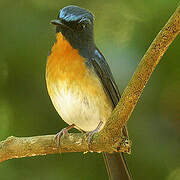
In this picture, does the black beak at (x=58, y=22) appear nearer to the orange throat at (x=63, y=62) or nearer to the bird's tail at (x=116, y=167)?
the orange throat at (x=63, y=62)

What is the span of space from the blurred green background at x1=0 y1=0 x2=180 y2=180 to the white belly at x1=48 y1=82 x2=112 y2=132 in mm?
174

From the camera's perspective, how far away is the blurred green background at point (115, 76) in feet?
13.4

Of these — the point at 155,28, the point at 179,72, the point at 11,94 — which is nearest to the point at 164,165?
the point at 179,72

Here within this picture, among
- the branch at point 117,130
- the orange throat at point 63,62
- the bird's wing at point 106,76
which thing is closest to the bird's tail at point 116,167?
the bird's wing at point 106,76

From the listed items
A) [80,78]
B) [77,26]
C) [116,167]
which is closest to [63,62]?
[80,78]

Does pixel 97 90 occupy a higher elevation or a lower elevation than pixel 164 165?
higher

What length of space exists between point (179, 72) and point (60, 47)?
3.19 ft

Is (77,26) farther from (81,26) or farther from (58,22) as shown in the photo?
(58,22)

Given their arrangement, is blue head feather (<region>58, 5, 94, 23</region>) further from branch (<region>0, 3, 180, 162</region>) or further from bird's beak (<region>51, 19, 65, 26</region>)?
branch (<region>0, 3, 180, 162</region>)

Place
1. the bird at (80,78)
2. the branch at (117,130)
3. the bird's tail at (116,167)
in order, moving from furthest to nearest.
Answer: the bird's tail at (116,167) → the bird at (80,78) → the branch at (117,130)

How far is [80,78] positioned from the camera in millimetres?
4168

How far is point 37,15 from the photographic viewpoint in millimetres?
4375

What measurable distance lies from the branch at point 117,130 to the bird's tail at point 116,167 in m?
0.64

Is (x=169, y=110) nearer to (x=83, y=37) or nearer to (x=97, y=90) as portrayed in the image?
(x=97, y=90)
